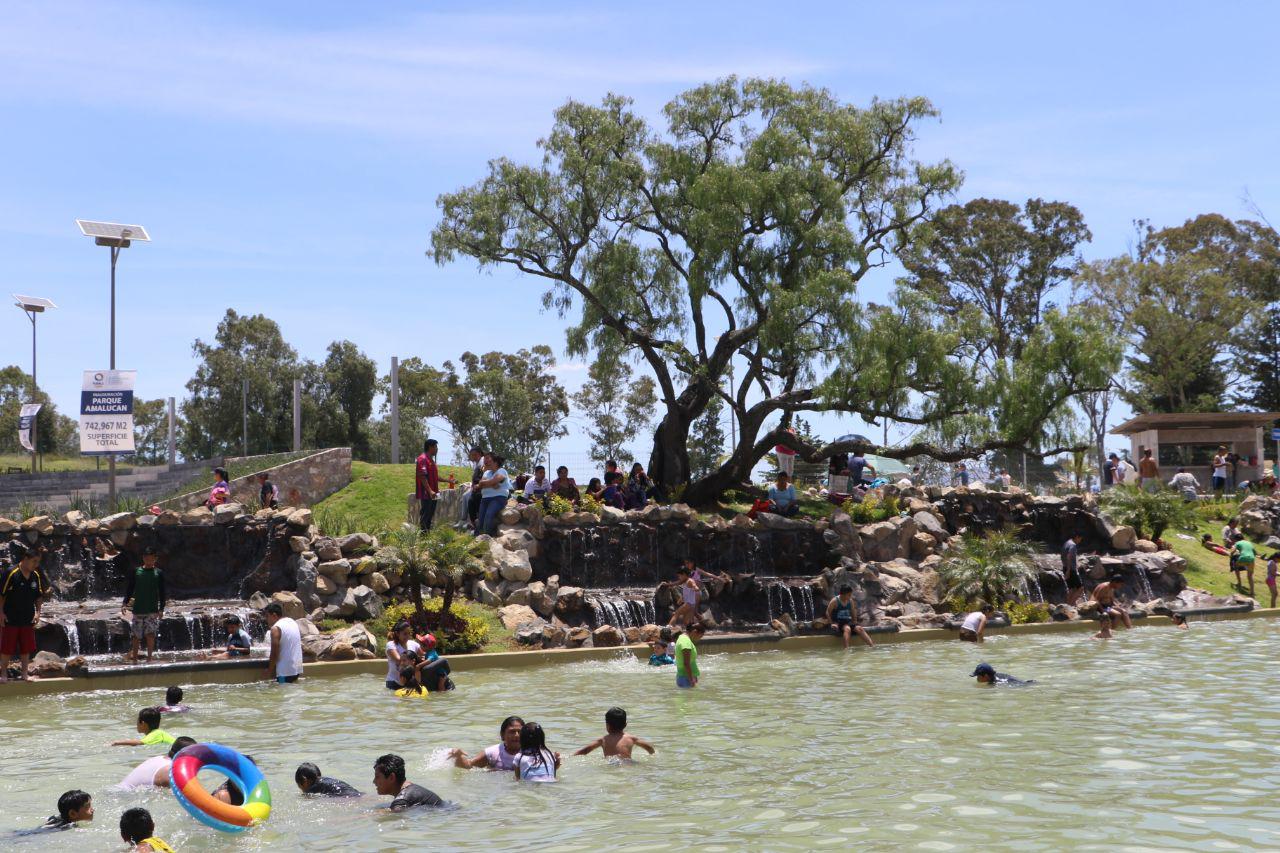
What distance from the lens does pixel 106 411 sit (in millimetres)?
27062

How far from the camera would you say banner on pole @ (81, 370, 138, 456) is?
26.9 meters

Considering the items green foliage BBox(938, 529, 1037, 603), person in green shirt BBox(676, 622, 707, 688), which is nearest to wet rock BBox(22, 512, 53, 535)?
person in green shirt BBox(676, 622, 707, 688)

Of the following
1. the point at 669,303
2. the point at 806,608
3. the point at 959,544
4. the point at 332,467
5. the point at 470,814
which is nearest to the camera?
the point at 470,814

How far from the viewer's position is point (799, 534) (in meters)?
30.1

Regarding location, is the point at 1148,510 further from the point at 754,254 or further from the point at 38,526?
the point at 38,526

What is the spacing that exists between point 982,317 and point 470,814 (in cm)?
2585

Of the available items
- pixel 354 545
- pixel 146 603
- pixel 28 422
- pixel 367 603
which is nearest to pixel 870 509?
pixel 354 545

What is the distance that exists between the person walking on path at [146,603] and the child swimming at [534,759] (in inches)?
413

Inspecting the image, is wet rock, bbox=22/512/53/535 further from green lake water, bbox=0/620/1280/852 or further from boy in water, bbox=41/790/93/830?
boy in water, bbox=41/790/93/830

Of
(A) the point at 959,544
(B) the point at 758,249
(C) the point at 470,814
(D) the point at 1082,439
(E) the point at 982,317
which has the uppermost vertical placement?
(B) the point at 758,249

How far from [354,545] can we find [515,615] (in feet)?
12.2

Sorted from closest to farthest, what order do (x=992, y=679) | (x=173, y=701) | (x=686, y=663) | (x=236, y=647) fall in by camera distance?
(x=173, y=701) → (x=992, y=679) → (x=686, y=663) → (x=236, y=647)

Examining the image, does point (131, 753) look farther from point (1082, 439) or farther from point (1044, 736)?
point (1082, 439)

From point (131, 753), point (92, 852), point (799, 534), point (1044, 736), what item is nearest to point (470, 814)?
point (92, 852)
